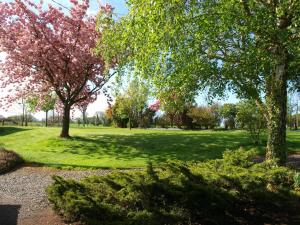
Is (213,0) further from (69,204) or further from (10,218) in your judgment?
(10,218)

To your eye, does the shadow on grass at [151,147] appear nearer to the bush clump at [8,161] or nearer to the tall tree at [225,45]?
the bush clump at [8,161]

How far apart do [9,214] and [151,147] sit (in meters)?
15.4

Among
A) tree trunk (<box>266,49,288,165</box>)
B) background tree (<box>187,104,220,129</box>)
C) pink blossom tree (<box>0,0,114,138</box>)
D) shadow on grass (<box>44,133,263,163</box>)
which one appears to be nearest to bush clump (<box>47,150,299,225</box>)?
tree trunk (<box>266,49,288,165</box>)

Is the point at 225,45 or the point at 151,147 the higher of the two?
the point at 225,45

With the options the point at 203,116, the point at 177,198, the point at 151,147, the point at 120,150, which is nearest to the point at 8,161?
the point at 120,150

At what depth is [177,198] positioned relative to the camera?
826 centimetres

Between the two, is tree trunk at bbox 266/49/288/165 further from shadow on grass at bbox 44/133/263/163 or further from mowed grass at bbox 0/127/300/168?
mowed grass at bbox 0/127/300/168

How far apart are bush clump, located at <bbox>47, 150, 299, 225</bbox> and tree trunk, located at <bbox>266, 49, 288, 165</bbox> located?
3695 mm

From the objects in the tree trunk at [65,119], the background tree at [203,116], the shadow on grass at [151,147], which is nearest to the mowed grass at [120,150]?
the shadow on grass at [151,147]

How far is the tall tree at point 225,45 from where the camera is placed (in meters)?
11.9

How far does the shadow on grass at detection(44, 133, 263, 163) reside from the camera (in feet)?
71.5

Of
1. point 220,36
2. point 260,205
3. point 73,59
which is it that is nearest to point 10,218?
point 260,205

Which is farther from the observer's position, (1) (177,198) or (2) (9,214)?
(2) (9,214)

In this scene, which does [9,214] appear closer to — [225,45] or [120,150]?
[225,45]
